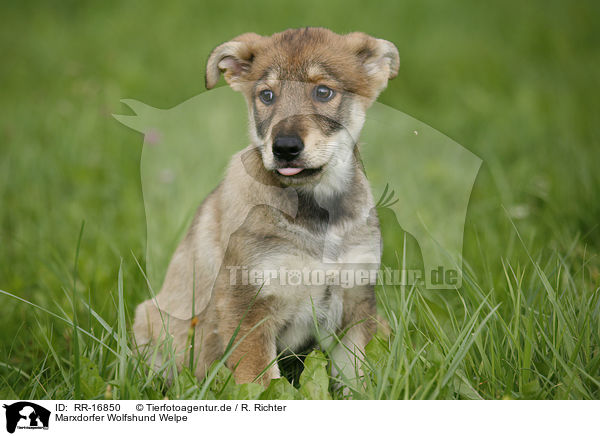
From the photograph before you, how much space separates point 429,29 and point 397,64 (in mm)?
3373

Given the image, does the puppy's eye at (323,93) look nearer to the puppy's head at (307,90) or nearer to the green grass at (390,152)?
the puppy's head at (307,90)

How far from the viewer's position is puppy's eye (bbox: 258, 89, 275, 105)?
2.36 meters

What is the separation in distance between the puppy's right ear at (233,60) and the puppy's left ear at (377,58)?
44 cm

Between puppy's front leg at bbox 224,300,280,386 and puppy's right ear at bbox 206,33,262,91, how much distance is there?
96cm
